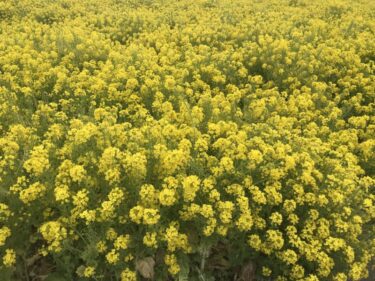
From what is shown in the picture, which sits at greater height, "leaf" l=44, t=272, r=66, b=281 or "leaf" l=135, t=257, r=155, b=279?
"leaf" l=135, t=257, r=155, b=279

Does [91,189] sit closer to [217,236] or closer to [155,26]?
[217,236]

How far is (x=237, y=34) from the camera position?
33.8 feet

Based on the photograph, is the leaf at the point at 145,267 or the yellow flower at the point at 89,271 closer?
the yellow flower at the point at 89,271

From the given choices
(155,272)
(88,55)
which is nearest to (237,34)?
(88,55)

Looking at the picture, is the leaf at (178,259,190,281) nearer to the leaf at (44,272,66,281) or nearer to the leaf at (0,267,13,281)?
the leaf at (44,272,66,281)

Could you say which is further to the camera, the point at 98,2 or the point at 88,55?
the point at 98,2

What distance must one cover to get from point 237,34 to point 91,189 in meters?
7.15

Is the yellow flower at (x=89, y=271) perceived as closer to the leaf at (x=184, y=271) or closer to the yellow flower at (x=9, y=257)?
the yellow flower at (x=9, y=257)

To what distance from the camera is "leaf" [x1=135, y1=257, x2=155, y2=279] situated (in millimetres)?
4130

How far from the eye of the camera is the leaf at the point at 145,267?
4.13 metres

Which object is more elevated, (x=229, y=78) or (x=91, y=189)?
(x=91, y=189)

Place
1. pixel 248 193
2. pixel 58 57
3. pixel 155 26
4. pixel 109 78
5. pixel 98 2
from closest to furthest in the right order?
pixel 248 193
pixel 109 78
pixel 58 57
pixel 155 26
pixel 98 2

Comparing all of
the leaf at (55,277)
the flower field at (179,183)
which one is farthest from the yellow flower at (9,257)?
the leaf at (55,277)

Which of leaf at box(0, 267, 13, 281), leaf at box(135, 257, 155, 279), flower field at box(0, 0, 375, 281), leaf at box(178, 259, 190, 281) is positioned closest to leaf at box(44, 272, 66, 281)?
flower field at box(0, 0, 375, 281)
